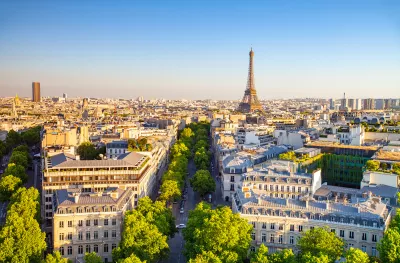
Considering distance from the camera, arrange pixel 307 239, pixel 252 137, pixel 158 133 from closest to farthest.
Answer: pixel 307 239
pixel 252 137
pixel 158 133

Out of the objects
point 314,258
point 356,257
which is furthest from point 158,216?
point 356,257

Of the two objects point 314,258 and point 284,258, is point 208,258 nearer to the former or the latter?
point 284,258

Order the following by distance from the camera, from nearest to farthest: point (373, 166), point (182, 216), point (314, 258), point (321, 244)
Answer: point (314, 258), point (321, 244), point (373, 166), point (182, 216)

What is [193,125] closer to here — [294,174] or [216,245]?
[294,174]

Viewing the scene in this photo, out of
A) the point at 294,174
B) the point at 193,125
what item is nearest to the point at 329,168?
the point at 294,174

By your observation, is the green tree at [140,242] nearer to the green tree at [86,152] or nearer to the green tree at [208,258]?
the green tree at [208,258]


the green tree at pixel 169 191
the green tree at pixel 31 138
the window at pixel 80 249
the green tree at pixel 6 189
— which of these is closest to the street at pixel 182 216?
the green tree at pixel 169 191

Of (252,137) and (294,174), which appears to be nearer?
(294,174)
